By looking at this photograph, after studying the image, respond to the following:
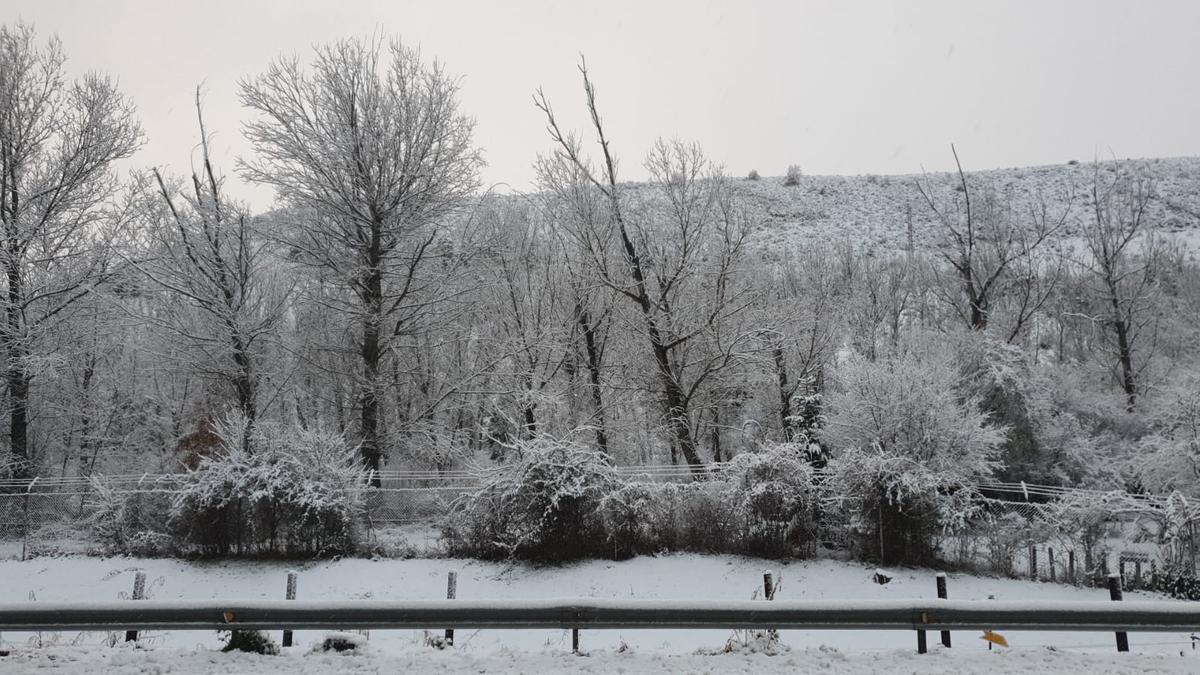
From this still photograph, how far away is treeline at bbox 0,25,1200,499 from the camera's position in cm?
1919

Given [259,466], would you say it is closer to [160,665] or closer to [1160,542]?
[160,665]

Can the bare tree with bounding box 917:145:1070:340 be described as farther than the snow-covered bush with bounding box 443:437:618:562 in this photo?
Yes

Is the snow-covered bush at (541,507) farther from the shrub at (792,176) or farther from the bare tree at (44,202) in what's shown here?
the shrub at (792,176)

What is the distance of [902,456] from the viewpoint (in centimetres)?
1549

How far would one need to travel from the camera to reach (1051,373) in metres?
24.7

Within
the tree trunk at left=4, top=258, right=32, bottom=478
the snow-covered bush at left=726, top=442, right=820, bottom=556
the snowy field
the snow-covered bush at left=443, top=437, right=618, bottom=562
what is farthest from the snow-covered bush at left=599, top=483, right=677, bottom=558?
the tree trunk at left=4, top=258, right=32, bottom=478

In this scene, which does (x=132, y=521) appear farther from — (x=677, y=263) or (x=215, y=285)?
(x=677, y=263)

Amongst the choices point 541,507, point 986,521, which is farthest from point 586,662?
point 986,521

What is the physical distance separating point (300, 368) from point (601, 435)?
8.90m

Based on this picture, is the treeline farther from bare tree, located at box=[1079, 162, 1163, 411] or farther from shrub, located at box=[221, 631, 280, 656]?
shrub, located at box=[221, 631, 280, 656]

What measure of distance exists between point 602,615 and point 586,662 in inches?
17.9

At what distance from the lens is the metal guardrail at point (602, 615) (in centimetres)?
731

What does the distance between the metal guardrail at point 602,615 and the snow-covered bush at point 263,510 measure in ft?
Result: 25.4

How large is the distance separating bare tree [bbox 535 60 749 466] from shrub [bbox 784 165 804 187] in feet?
205
